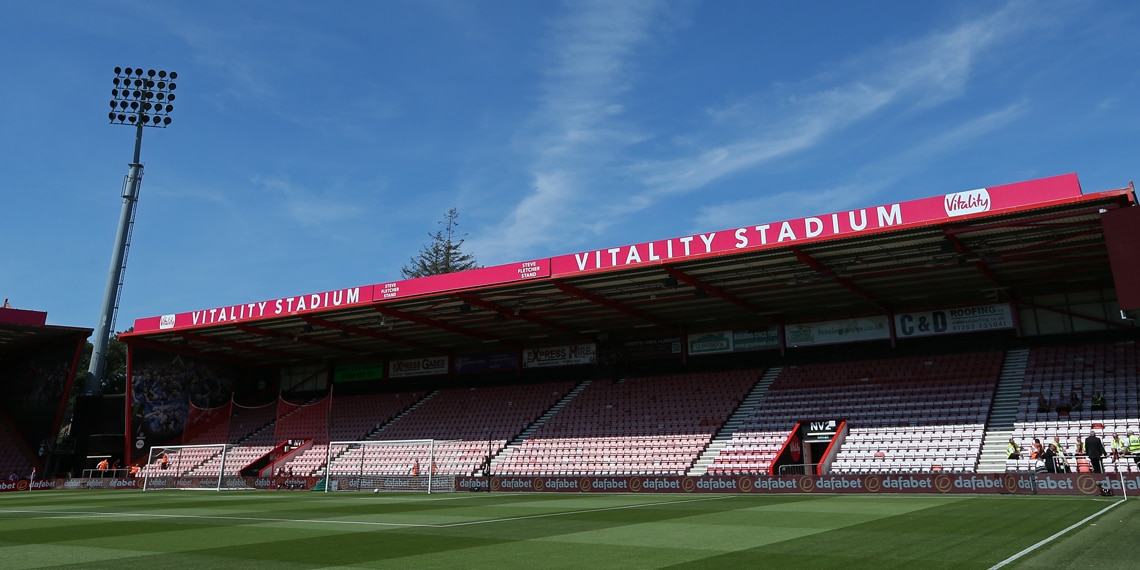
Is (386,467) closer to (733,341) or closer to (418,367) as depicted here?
(418,367)

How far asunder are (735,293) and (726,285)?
1246mm

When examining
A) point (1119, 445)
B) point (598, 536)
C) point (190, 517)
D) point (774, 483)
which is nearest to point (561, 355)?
point (774, 483)

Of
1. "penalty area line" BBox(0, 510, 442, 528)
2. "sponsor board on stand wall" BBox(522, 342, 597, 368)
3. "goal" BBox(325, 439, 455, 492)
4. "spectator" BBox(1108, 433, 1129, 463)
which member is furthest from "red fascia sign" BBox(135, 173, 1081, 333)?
"penalty area line" BBox(0, 510, 442, 528)

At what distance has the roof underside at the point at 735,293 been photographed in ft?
74.4

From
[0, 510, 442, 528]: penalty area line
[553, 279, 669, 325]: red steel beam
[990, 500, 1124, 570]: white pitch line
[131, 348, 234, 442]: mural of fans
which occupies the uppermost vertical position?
[553, 279, 669, 325]: red steel beam

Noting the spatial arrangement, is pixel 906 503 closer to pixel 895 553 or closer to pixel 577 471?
pixel 895 553

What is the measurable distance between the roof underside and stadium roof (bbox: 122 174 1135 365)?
0.08 meters

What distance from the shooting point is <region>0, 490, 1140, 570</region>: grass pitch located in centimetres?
823

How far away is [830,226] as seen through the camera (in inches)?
878

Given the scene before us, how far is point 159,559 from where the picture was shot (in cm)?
891

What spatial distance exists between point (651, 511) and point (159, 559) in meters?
9.45

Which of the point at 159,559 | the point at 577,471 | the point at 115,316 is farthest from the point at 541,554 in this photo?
the point at 115,316

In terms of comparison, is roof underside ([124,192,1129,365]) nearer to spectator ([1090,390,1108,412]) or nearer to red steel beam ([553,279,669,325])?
red steel beam ([553,279,669,325])

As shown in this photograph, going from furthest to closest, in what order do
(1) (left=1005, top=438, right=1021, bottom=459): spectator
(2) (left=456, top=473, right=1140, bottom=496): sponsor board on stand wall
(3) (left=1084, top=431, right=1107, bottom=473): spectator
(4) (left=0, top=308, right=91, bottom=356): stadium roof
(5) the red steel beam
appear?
(4) (left=0, top=308, right=91, bottom=356): stadium roof < (5) the red steel beam < (1) (left=1005, top=438, right=1021, bottom=459): spectator < (3) (left=1084, top=431, right=1107, bottom=473): spectator < (2) (left=456, top=473, right=1140, bottom=496): sponsor board on stand wall
